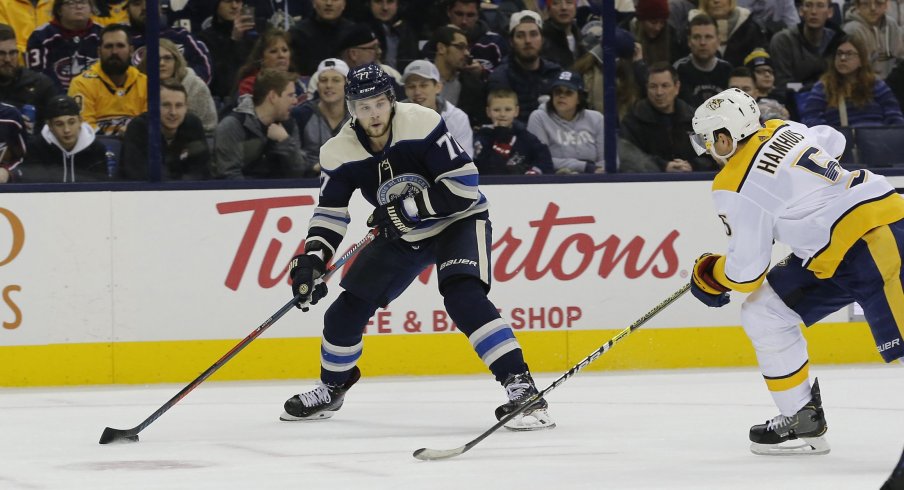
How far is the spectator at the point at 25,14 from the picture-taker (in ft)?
21.2

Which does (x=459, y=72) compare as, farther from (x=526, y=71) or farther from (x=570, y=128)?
(x=570, y=128)

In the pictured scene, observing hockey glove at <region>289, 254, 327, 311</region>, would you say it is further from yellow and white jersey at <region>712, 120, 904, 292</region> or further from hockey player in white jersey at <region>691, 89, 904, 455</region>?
yellow and white jersey at <region>712, 120, 904, 292</region>

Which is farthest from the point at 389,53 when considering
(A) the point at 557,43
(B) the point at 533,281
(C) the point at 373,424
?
(C) the point at 373,424

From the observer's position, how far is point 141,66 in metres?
6.31

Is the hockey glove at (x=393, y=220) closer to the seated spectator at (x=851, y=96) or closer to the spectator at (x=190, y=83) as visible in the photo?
the spectator at (x=190, y=83)

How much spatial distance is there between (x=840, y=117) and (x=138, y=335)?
339 centimetres

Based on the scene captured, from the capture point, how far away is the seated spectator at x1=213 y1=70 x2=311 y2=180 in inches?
250

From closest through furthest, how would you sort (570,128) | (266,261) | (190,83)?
(266,261)
(190,83)
(570,128)

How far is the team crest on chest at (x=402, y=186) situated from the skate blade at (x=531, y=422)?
83cm

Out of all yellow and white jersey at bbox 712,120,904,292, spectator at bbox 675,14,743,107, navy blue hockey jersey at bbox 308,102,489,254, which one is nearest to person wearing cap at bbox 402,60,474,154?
spectator at bbox 675,14,743,107

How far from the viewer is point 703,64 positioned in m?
7.04

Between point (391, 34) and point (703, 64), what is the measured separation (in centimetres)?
148

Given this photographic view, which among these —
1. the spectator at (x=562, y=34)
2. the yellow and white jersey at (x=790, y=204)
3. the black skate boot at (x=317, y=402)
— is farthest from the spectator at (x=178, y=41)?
the yellow and white jersey at (x=790, y=204)

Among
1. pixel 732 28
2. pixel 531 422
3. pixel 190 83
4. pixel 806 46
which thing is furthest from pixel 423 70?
pixel 531 422
